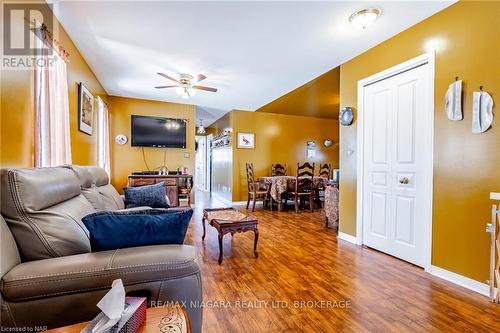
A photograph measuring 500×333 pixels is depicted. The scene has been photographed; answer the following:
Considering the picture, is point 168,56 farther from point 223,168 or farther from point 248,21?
point 223,168

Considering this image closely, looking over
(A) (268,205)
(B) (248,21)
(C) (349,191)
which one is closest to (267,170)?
(A) (268,205)

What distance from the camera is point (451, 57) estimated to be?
215 centimetres

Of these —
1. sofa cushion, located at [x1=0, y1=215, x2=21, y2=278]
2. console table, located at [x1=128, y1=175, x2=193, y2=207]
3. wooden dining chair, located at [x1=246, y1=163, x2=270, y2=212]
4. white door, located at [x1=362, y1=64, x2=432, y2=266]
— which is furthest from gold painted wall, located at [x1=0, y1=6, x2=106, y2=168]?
wooden dining chair, located at [x1=246, y1=163, x2=270, y2=212]

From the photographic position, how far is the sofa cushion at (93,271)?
0.92 metres

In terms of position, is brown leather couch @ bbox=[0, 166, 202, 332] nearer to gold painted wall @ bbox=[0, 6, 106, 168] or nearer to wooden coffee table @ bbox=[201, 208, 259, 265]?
gold painted wall @ bbox=[0, 6, 106, 168]

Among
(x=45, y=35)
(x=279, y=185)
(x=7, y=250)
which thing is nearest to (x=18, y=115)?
(x=45, y=35)

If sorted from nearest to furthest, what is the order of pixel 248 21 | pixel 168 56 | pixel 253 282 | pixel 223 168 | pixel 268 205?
pixel 253 282
pixel 248 21
pixel 168 56
pixel 268 205
pixel 223 168

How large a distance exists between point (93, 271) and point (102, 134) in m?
4.07

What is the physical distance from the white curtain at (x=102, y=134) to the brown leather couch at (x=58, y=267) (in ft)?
10.5

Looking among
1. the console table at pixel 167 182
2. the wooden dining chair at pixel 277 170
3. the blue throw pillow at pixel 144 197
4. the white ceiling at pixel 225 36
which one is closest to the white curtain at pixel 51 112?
the white ceiling at pixel 225 36

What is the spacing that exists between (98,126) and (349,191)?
4.32 metres

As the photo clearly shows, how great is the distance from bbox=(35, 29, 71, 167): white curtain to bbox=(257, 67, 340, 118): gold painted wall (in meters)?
3.54

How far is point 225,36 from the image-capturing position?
266 cm

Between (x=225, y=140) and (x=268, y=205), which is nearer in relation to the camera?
(x=268, y=205)
